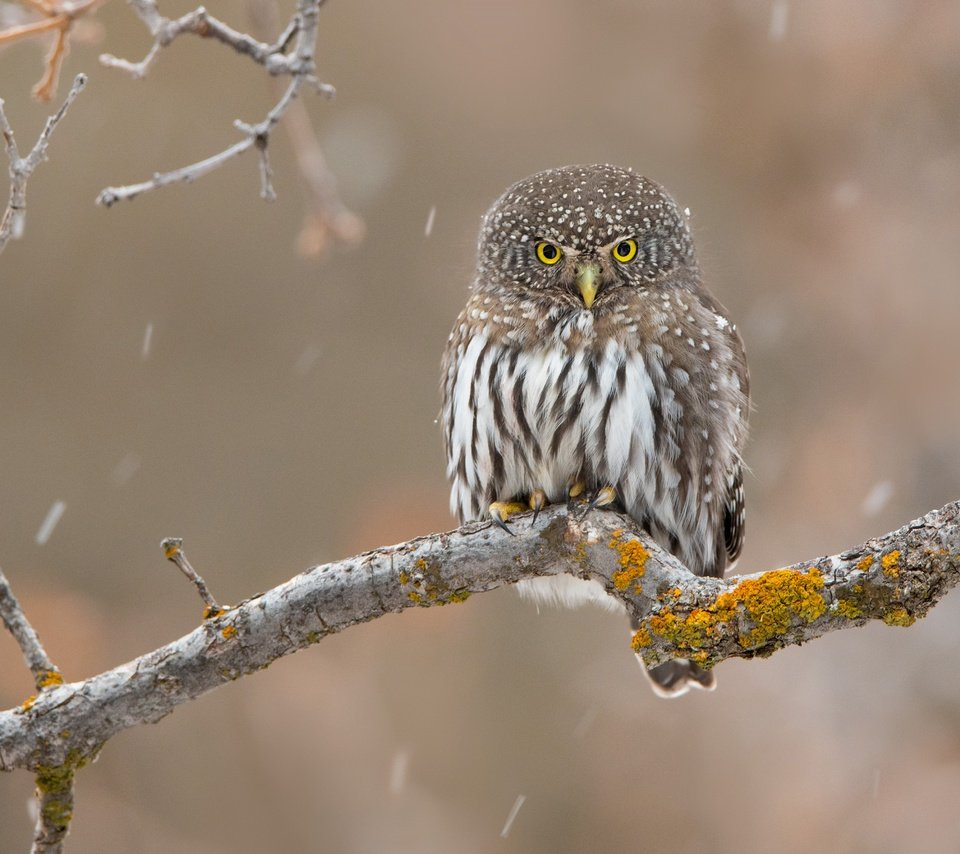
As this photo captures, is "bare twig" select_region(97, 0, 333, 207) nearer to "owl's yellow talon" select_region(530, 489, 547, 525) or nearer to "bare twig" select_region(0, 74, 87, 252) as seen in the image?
"bare twig" select_region(0, 74, 87, 252)

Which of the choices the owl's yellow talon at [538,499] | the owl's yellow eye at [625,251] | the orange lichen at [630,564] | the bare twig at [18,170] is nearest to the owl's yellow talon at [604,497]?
the owl's yellow talon at [538,499]

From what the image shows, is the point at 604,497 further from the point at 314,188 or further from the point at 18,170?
the point at 18,170

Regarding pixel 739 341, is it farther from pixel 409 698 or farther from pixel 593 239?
pixel 409 698

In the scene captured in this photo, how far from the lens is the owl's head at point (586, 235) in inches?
156

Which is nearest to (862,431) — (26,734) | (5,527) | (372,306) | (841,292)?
(841,292)

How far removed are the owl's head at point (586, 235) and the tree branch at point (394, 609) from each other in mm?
815

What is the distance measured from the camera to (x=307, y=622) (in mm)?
3305

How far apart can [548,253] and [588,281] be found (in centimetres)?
22

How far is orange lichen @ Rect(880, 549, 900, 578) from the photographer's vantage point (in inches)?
106

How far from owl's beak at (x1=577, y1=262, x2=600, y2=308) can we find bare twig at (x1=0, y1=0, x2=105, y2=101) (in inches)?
65.2

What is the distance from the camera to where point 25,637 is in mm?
3244

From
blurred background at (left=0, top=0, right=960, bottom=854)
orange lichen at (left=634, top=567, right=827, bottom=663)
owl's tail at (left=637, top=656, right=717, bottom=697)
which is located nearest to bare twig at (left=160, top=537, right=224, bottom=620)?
orange lichen at (left=634, top=567, right=827, bottom=663)

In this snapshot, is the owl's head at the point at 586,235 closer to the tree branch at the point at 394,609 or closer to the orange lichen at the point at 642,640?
the tree branch at the point at 394,609

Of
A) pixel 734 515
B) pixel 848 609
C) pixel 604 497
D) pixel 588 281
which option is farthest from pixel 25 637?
pixel 734 515
